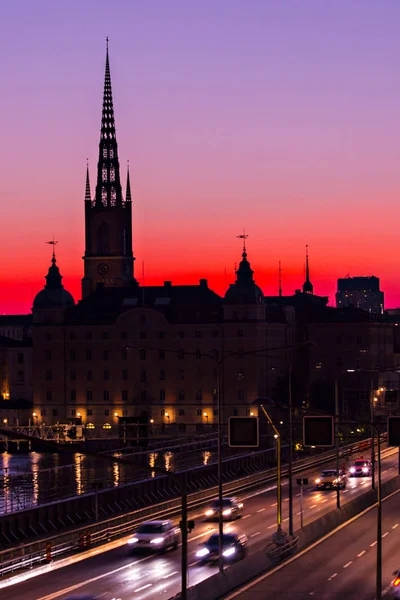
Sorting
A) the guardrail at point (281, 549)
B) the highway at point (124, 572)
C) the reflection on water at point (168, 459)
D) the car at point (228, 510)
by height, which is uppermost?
the reflection on water at point (168, 459)

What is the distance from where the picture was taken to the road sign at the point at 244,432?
52.1 m

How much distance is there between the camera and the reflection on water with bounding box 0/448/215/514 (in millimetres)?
112338

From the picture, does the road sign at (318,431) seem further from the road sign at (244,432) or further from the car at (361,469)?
the car at (361,469)

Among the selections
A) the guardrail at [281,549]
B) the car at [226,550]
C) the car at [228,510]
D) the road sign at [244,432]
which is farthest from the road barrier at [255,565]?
the car at [228,510]

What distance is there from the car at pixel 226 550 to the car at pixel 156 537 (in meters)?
3.41

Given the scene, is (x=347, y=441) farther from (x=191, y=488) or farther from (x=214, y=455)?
(x=191, y=488)

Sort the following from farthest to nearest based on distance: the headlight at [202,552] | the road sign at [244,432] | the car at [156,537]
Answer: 1. the car at [156,537]
2. the headlight at [202,552]
3. the road sign at [244,432]

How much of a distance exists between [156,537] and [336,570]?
496 inches

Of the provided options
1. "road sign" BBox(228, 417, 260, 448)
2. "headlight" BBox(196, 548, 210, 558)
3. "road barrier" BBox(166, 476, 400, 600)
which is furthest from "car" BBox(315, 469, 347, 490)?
"road sign" BBox(228, 417, 260, 448)

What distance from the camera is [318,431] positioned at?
180ft

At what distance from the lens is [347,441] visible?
6983 inches

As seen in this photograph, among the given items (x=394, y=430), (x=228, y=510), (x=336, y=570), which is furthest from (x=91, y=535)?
(x=394, y=430)

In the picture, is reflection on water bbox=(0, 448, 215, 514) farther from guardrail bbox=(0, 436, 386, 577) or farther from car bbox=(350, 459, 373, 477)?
car bbox=(350, 459, 373, 477)

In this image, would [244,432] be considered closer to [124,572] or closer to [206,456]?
[124,572]
